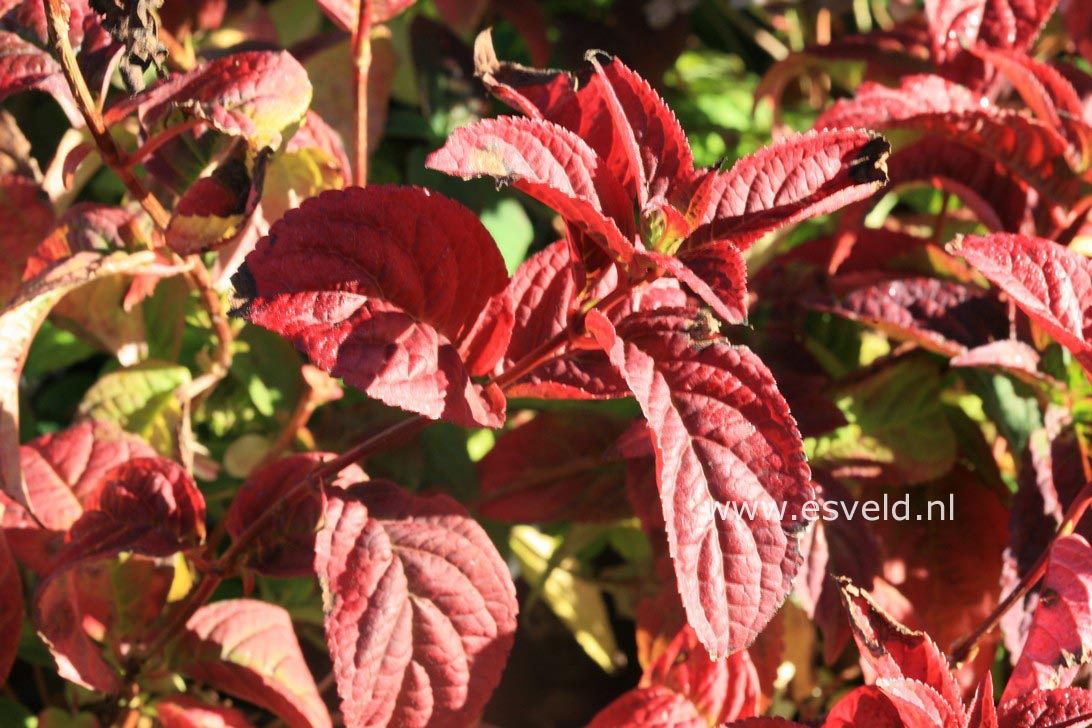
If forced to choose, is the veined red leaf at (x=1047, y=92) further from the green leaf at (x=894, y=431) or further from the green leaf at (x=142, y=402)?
the green leaf at (x=142, y=402)

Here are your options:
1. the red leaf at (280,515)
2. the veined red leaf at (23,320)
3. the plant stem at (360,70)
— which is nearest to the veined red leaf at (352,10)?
the plant stem at (360,70)

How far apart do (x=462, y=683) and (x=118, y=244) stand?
405 mm

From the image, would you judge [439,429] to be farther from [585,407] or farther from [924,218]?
[924,218]

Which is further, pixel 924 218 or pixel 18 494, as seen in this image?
Answer: pixel 924 218

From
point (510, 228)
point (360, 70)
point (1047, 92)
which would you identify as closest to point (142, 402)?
point (360, 70)

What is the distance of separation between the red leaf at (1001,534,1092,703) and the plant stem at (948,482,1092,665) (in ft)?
0.14

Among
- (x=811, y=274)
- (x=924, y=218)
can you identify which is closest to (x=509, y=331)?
(x=811, y=274)

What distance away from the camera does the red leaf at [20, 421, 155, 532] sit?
2.61 feet

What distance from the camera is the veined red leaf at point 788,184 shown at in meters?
0.61

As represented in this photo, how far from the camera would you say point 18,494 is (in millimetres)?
639

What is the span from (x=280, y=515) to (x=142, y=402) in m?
0.24

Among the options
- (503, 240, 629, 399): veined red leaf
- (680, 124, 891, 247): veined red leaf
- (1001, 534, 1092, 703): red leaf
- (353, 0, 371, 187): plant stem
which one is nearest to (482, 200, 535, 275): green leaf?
(353, 0, 371, 187): plant stem

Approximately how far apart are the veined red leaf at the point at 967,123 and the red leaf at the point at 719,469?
11.5 inches

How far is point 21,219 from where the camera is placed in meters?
0.90
